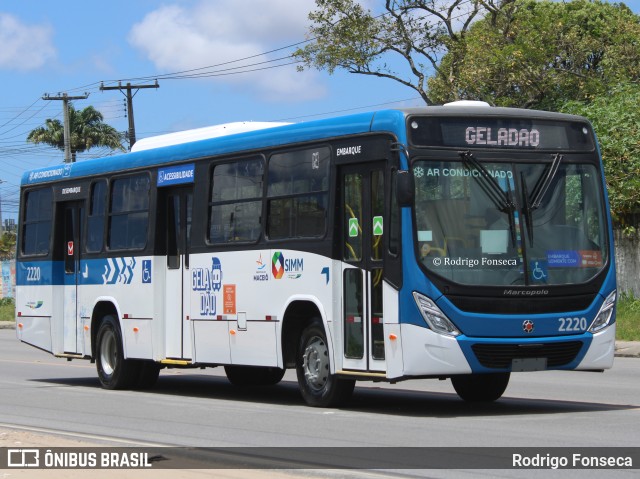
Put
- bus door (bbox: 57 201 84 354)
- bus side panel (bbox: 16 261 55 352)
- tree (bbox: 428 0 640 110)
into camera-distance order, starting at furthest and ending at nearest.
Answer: tree (bbox: 428 0 640 110) < bus side panel (bbox: 16 261 55 352) < bus door (bbox: 57 201 84 354)

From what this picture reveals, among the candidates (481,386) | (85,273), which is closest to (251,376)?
(85,273)

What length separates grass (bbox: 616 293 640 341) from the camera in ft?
83.3

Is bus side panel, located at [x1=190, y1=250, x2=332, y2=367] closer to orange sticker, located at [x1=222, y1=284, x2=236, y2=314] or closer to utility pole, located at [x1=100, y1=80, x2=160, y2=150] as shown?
orange sticker, located at [x1=222, y1=284, x2=236, y2=314]

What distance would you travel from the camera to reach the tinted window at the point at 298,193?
47.4 feet

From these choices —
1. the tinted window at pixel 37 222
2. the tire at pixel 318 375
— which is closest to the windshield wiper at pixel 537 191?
the tire at pixel 318 375

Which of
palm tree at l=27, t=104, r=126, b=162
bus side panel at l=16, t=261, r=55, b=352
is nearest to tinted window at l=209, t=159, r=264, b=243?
bus side panel at l=16, t=261, r=55, b=352

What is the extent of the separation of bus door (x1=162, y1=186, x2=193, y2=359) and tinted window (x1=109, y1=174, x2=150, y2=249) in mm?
533

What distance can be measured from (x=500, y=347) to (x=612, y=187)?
692 inches

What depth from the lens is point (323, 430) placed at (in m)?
12.3

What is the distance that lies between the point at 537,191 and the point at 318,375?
126 inches

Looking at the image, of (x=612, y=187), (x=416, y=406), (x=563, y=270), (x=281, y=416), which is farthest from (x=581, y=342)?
(x=612, y=187)

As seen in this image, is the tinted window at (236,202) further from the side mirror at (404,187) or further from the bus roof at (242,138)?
the side mirror at (404,187)

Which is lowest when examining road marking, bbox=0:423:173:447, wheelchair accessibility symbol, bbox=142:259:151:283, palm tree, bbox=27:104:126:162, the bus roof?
road marking, bbox=0:423:173:447

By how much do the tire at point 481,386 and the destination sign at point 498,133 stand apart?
2822 millimetres
